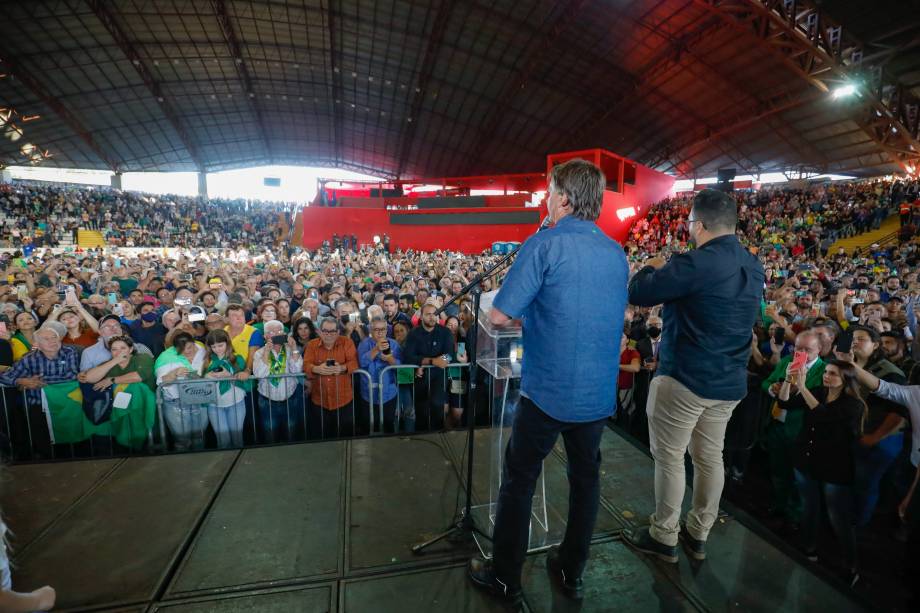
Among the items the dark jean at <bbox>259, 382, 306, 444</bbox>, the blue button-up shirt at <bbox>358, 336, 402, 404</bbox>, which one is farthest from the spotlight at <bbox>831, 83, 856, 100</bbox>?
the dark jean at <bbox>259, 382, 306, 444</bbox>

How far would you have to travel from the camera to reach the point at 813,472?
9.55 feet

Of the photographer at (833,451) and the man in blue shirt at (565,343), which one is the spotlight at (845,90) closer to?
the photographer at (833,451)

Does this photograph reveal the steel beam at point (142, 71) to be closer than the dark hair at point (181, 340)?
No

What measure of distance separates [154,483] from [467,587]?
2.41 metres

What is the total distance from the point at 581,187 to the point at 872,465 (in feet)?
10.2

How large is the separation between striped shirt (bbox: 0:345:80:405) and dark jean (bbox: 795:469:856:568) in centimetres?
609

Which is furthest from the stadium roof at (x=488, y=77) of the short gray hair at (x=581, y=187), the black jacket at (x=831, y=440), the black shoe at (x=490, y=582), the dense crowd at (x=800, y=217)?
the black shoe at (x=490, y=582)

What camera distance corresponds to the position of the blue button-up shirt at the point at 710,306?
207cm

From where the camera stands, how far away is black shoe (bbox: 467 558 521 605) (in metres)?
2.13

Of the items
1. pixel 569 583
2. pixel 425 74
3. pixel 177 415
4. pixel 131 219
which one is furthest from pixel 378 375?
pixel 131 219

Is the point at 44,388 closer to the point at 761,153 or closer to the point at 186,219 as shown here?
the point at 186,219

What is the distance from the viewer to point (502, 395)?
8.35ft

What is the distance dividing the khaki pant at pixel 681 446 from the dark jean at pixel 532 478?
1.69 feet

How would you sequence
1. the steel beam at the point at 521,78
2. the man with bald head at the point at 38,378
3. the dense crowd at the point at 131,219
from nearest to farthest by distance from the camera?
the man with bald head at the point at 38,378
the steel beam at the point at 521,78
the dense crowd at the point at 131,219
